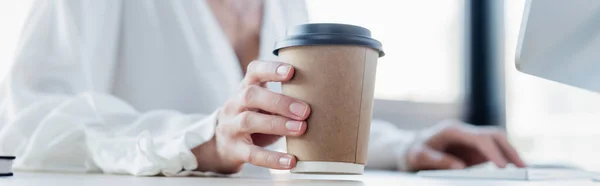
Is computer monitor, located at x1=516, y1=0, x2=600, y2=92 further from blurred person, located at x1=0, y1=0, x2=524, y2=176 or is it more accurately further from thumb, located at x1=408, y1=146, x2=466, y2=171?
thumb, located at x1=408, y1=146, x2=466, y2=171

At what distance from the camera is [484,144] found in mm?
1563

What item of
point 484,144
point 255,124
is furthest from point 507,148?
point 255,124

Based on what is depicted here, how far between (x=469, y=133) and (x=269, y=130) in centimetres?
100

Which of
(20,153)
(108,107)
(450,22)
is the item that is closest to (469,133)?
(108,107)

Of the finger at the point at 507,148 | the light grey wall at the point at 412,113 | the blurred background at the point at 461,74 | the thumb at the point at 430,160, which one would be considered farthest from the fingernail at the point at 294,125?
the light grey wall at the point at 412,113

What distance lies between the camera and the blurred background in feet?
7.81

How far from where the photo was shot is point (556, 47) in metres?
0.72

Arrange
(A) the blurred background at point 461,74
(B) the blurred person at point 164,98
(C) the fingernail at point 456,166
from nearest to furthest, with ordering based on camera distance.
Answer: (B) the blurred person at point 164,98 < (C) the fingernail at point 456,166 < (A) the blurred background at point 461,74

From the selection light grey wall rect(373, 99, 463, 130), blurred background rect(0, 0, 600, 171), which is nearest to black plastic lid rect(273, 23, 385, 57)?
blurred background rect(0, 0, 600, 171)

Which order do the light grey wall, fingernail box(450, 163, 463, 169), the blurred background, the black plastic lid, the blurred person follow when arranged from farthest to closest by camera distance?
the light grey wall < the blurred background < fingernail box(450, 163, 463, 169) < the blurred person < the black plastic lid

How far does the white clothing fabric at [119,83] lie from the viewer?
92 cm

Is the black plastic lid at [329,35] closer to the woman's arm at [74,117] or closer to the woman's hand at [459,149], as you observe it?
the woman's arm at [74,117]

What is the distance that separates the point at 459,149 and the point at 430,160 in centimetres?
15

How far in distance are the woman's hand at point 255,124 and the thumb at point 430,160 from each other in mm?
770
